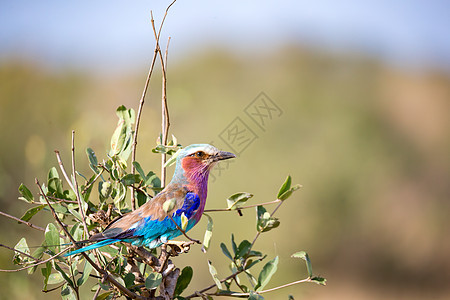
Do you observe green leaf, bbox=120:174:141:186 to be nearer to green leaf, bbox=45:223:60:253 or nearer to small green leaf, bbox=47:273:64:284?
green leaf, bbox=45:223:60:253

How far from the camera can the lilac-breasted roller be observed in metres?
2.19

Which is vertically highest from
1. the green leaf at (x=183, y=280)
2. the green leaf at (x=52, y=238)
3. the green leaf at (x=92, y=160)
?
the green leaf at (x=92, y=160)

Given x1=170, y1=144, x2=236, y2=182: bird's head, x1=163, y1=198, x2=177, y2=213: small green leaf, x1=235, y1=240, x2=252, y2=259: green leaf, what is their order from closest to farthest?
x1=163, y1=198, x2=177, y2=213: small green leaf < x1=235, y1=240, x2=252, y2=259: green leaf < x1=170, y1=144, x2=236, y2=182: bird's head

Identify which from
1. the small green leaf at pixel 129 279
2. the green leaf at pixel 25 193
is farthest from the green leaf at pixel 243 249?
the green leaf at pixel 25 193

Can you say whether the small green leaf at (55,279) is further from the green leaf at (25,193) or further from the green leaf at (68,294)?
the green leaf at (25,193)

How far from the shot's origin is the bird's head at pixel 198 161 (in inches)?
110

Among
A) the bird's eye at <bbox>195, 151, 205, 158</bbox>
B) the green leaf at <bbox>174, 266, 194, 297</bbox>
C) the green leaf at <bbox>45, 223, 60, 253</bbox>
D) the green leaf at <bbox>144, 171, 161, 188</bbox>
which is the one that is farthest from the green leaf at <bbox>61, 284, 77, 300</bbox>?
the bird's eye at <bbox>195, 151, 205, 158</bbox>

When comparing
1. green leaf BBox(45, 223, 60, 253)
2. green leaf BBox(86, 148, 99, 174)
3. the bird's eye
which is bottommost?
green leaf BBox(45, 223, 60, 253)

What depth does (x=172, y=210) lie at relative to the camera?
234cm

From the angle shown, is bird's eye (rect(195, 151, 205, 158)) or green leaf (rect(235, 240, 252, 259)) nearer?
green leaf (rect(235, 240, 252, 259))

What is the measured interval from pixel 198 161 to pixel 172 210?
533 mm

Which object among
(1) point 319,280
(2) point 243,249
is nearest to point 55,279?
(2) point 243,249

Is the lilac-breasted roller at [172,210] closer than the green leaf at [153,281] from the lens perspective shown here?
No

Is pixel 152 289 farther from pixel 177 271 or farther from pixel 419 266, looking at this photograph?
pixel 419 266
